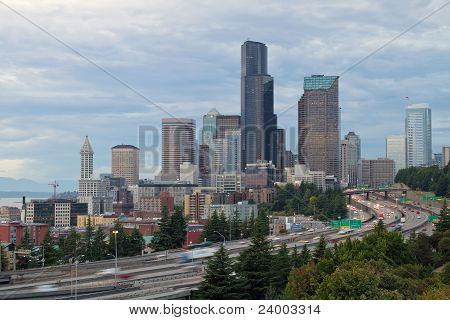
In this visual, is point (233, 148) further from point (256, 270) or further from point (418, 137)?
point (418, 137)

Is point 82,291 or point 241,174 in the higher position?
point 241,174

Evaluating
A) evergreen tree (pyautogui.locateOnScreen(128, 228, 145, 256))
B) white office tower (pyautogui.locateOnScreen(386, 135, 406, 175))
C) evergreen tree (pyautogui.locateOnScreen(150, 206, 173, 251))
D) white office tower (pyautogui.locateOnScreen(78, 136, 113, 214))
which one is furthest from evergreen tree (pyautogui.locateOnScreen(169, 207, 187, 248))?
white office tower (pyautogui.locateOnScreen(386, 135, 406, 175))

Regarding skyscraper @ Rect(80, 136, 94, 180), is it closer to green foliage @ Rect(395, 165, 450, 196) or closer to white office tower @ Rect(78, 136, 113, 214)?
white office tower @ Rect(78, 136, 113, 214)

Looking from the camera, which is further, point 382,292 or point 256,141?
point 256,141

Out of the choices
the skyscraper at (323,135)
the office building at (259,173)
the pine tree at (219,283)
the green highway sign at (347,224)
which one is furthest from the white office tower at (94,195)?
the pine tree at (219,283)

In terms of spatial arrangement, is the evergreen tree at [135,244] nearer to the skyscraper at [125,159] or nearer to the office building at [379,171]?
the skyscraper at [125,159]
